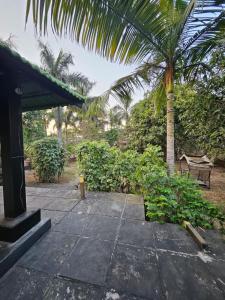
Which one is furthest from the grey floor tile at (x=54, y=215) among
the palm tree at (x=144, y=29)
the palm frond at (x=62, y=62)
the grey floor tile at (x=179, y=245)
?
the palm frond at (x=62, y=62)

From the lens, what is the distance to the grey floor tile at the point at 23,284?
62.6 inches

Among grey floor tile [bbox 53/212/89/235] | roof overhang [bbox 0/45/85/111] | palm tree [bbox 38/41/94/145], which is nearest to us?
roof overhang [bbox 0/45/85/111]

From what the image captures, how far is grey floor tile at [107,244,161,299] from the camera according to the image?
167 cm

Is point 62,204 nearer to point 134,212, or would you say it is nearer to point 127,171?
point 134,212

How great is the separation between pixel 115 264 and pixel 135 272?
247mm

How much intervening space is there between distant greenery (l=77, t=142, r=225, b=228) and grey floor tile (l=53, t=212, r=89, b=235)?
1195 millimetres

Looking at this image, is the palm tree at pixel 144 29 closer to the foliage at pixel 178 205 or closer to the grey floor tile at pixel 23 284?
the foliage at pixel 178 205

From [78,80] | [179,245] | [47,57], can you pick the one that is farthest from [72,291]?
[47,57]

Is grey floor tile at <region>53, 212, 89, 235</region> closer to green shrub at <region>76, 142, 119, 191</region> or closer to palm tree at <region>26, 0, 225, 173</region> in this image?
green shrub at <region>76, 142, 119, 191</region>

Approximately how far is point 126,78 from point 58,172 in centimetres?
475

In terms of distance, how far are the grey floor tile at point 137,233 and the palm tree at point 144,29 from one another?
2.13 metres

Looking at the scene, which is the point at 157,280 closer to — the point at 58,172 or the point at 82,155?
the point at 82,155

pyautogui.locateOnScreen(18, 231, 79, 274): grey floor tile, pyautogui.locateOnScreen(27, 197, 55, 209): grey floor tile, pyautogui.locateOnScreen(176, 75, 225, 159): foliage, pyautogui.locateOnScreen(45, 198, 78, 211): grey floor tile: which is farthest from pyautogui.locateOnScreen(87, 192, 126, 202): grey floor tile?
pyautogui.locateOnScreen(176, 75, 225, 159): foliage

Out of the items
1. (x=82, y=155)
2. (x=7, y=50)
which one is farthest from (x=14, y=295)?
(x=82, y=155)
